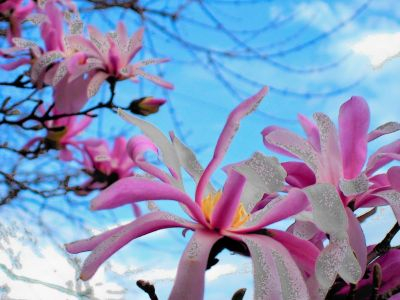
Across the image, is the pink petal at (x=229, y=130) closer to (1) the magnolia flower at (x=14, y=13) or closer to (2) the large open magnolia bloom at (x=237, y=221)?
(2) the large open magnolia bloom at (x=237, y=221)

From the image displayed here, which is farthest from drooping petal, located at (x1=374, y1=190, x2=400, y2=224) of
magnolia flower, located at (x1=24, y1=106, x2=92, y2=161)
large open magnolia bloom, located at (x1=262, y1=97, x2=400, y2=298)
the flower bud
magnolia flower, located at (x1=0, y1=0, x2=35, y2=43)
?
magnolia flower, located at (x1=0, y1=0, x2=35, y2=43)

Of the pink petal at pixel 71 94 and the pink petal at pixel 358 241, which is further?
the pink petal at pixel 71 94

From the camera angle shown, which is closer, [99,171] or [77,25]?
[77,25]

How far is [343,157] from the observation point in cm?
37

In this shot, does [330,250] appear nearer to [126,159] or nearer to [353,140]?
[353,140]

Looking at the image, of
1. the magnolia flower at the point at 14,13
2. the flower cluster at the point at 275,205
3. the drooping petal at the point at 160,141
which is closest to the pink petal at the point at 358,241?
the flower cluster at the point at 275,205

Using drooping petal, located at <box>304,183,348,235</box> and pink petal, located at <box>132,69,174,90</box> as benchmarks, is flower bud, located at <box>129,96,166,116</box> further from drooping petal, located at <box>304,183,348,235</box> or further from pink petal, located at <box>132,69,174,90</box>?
drooping petal, located at <box>304,183,348,235</box>

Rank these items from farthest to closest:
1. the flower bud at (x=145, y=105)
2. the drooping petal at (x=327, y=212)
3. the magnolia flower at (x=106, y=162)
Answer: the magnolia flower at (x=106, y=162) < the flower bud at (x=145, y=105) < the drooping petal at (x=327, y=212)

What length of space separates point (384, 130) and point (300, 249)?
0.12 metres

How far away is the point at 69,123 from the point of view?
1163mm

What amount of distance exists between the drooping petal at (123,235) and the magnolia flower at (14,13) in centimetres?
97

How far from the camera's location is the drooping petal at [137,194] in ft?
1.03

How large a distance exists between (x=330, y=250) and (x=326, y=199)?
26 mm

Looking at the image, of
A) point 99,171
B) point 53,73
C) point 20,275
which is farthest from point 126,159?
point 20,275
